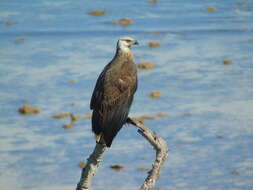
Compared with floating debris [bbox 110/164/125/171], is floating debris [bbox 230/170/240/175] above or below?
above

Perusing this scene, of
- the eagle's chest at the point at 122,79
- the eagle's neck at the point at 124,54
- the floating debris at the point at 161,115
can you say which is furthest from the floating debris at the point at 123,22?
the eagle's chest at the point at 122,79

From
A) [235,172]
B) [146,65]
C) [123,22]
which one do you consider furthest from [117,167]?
[123,22]

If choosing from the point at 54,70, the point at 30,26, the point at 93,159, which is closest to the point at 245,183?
the point at 93,159

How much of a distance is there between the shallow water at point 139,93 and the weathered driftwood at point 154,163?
2486mm

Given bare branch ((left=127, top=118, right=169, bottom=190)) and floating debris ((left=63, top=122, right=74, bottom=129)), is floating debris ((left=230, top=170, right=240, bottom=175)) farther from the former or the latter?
bare branch ((left=127, top=118, right=169, bottom=190))

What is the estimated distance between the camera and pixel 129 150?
9.34m

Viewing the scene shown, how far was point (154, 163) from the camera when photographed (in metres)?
5.77

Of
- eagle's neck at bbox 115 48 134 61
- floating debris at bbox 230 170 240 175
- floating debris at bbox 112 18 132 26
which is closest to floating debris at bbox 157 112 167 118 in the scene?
floating debris at bbox 230 170 240 175

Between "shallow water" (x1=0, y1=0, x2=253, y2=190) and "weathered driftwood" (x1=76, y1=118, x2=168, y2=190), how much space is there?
8.16 ft

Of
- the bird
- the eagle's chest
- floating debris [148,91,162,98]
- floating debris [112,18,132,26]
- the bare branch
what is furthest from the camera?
floating debris [112,18,132,26]

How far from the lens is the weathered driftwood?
573cm

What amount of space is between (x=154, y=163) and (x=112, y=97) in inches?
33.0

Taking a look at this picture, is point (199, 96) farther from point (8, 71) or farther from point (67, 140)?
point (8, 71)

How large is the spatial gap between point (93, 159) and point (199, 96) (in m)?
5.56
